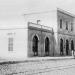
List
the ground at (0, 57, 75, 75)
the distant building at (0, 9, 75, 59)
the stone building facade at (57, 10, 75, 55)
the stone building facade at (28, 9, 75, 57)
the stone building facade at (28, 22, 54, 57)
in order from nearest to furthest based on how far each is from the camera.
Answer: the ground at (0, 57, 75, 75)
the distant building at (0, 9, 75, 59)
the stone building facade at (28, 22, 54, 57)
the stone building facade at (28, 9, 75, 57)
the stone building facade at (57, 10, 75, 55)

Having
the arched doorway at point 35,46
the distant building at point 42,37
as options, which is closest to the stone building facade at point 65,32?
the distant building at point 42,37

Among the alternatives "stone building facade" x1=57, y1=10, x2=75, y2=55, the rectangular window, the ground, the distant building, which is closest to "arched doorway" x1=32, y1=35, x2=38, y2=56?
the distant building

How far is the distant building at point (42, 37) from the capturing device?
27109mm

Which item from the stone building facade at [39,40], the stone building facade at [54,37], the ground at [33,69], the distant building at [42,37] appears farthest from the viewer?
the stone building facade at [54,37]

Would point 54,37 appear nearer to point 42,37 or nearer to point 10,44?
point 42,37

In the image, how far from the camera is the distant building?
27.1 metres

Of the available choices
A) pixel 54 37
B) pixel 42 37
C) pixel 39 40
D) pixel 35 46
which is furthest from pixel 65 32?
pixel 35 46

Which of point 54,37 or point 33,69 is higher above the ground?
point 54,37

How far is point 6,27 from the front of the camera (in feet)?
92.0

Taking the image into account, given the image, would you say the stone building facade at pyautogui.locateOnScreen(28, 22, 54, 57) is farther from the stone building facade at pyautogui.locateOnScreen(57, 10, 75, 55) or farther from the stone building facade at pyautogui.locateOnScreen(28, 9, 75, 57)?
the stone building facade at pyautogui.locateOnScreen(57, 10, 75, 55)

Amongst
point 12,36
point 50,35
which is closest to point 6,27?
point 12,36

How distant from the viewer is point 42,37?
30547 millimetres

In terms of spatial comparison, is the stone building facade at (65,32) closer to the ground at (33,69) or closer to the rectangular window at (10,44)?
the rectangular window at (10,44)

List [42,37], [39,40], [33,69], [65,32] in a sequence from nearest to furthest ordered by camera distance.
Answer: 1. [33,69]
2. [39,40]
3. [42,37]
4. [65,32]
